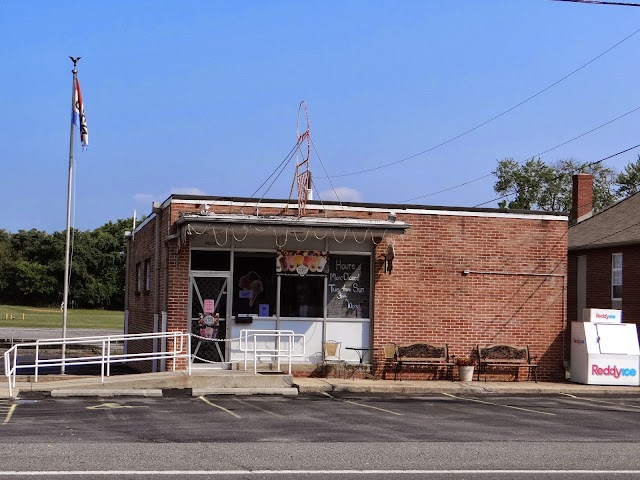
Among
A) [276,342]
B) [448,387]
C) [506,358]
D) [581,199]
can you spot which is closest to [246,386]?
[276,342]

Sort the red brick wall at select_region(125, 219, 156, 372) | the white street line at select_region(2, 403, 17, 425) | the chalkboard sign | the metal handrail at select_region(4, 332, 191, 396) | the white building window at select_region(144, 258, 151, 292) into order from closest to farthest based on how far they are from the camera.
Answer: the white street line at select_region(2, 403, 17, 425) < the metal handrail at select_region(4, 332, 191, 396) < the chalkboard sign < the red brick wall at select_region(125, 219, 156, 372) < the white building window at select_region(144, 258, 151, 292)

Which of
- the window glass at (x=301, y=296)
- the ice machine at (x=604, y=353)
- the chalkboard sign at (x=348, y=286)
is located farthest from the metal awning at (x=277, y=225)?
the ice machine at (x=604, y=353)

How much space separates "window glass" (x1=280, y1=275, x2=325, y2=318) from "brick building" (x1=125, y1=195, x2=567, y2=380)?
26mm

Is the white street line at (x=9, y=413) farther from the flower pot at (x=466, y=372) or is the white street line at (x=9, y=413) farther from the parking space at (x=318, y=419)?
the flower pot at (x=466, y=372)

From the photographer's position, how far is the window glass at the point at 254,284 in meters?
21.9

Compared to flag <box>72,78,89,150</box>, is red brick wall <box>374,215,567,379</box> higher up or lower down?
lower down

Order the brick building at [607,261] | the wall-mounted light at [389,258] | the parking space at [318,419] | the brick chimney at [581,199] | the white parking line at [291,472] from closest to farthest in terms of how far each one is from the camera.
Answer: the white parking line at [291,472] → the parking space at [318,419] → the wall-mounted light at [389,258] → the brick building at [607,261] → the brick chimney at [581,199]

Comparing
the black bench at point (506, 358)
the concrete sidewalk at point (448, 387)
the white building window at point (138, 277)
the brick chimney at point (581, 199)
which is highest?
the brick chimney at point (581, 199)

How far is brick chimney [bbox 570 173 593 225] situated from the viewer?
3753 centimetres

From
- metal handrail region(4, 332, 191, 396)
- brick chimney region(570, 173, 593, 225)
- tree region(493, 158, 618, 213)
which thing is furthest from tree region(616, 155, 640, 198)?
metal handrail region(4, 332, 191, 396)

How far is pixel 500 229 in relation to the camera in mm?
22922

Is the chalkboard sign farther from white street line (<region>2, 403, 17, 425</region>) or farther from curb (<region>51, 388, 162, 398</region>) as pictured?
white street line (<region>2, 403, 17, 425</region>)

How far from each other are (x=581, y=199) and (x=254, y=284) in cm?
2055

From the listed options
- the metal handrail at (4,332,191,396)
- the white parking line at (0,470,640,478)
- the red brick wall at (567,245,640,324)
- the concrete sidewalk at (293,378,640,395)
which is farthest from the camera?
the red brick wall at (567,245,640,324)
